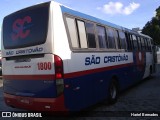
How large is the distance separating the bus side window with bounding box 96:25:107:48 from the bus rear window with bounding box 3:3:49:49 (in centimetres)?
242

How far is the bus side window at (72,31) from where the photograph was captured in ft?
21.3

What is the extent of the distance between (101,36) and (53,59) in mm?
2924

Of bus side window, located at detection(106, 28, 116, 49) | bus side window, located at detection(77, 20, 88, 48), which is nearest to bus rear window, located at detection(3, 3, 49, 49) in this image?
bus side window, located at detection(77, 20, 88, 48)

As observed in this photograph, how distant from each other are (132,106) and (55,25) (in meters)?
4.11

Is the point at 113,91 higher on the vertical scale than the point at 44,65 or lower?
lower

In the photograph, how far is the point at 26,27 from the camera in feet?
21.6

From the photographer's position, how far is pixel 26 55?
21.3 ft

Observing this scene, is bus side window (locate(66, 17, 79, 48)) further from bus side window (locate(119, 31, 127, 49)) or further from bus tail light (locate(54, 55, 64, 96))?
bus side window (locate(119, 31, 127, 49))

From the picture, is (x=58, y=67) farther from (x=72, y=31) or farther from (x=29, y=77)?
(x=72, y=31)

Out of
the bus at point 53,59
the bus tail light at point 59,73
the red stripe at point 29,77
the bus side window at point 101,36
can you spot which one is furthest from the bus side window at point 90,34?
the red stripe at point 29,77

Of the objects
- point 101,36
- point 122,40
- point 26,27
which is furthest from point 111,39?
point 26,27

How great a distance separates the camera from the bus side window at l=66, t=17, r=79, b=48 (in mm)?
6482

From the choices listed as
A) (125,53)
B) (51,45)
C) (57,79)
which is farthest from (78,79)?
(125,53)

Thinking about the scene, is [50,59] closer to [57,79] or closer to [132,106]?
[57,79]
